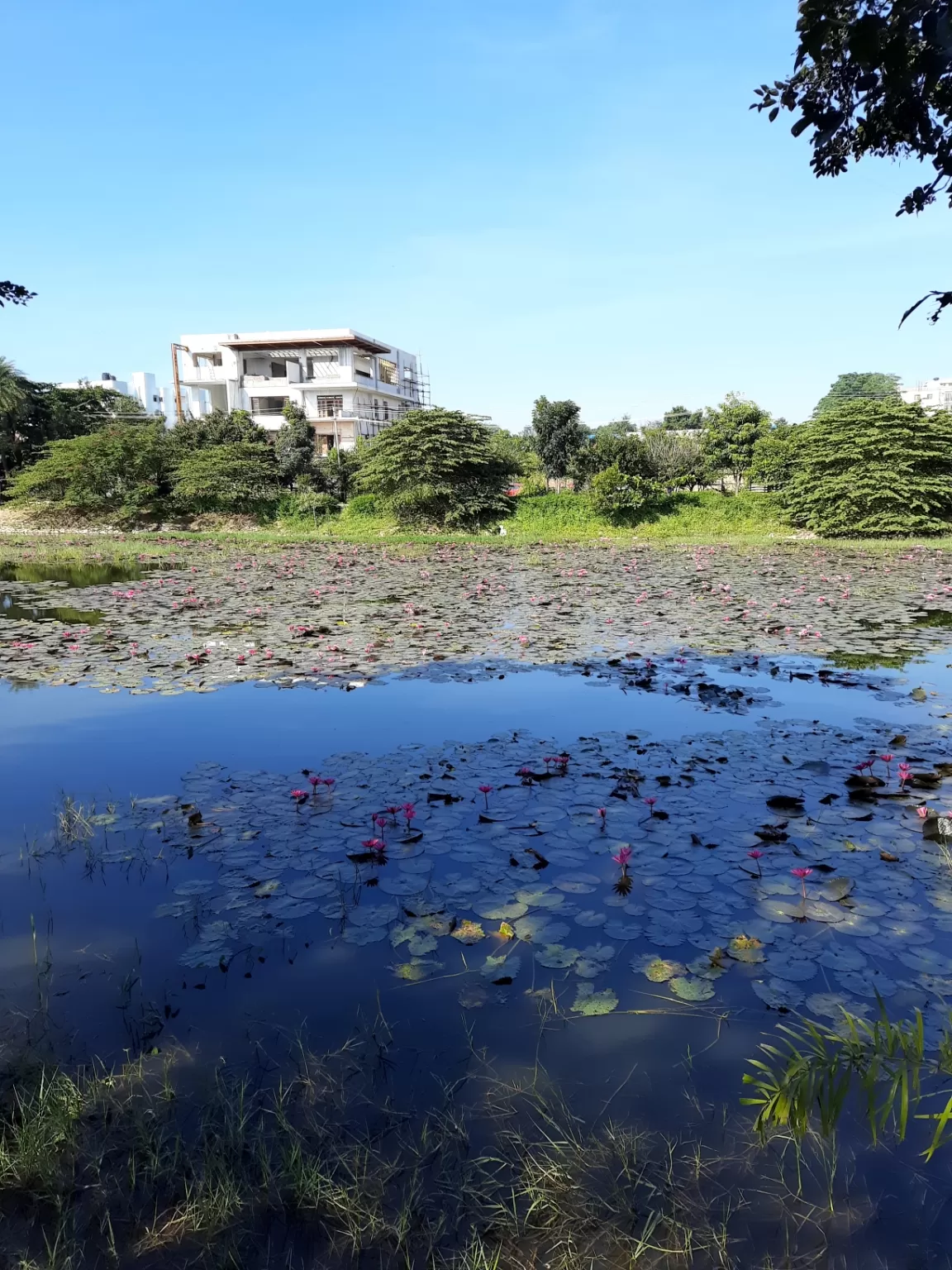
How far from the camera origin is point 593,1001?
251 centimetres

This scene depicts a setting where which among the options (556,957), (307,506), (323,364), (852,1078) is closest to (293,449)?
(307,506)

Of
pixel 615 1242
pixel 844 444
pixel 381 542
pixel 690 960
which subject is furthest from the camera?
pixel 381 542

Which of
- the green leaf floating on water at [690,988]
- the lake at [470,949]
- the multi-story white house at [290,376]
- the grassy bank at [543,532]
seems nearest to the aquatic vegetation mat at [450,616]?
the lake at [470,949]

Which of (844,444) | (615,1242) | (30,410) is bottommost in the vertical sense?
(615,1242)

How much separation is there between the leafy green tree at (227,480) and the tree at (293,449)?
3.75ft

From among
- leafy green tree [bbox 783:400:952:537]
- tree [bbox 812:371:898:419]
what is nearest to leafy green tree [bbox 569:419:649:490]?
leafy green tree [bbox 783:400:952:537]

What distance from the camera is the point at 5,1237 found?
5.76 ft

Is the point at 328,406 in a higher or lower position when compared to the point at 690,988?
higher

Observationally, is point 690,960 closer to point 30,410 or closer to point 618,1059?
point 618,1059

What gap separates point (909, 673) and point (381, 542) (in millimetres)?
16105

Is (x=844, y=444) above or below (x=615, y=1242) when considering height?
above

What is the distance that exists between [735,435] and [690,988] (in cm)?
2683

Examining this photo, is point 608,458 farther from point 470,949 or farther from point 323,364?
point 470,949

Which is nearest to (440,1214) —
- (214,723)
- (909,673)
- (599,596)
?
(214,723)
